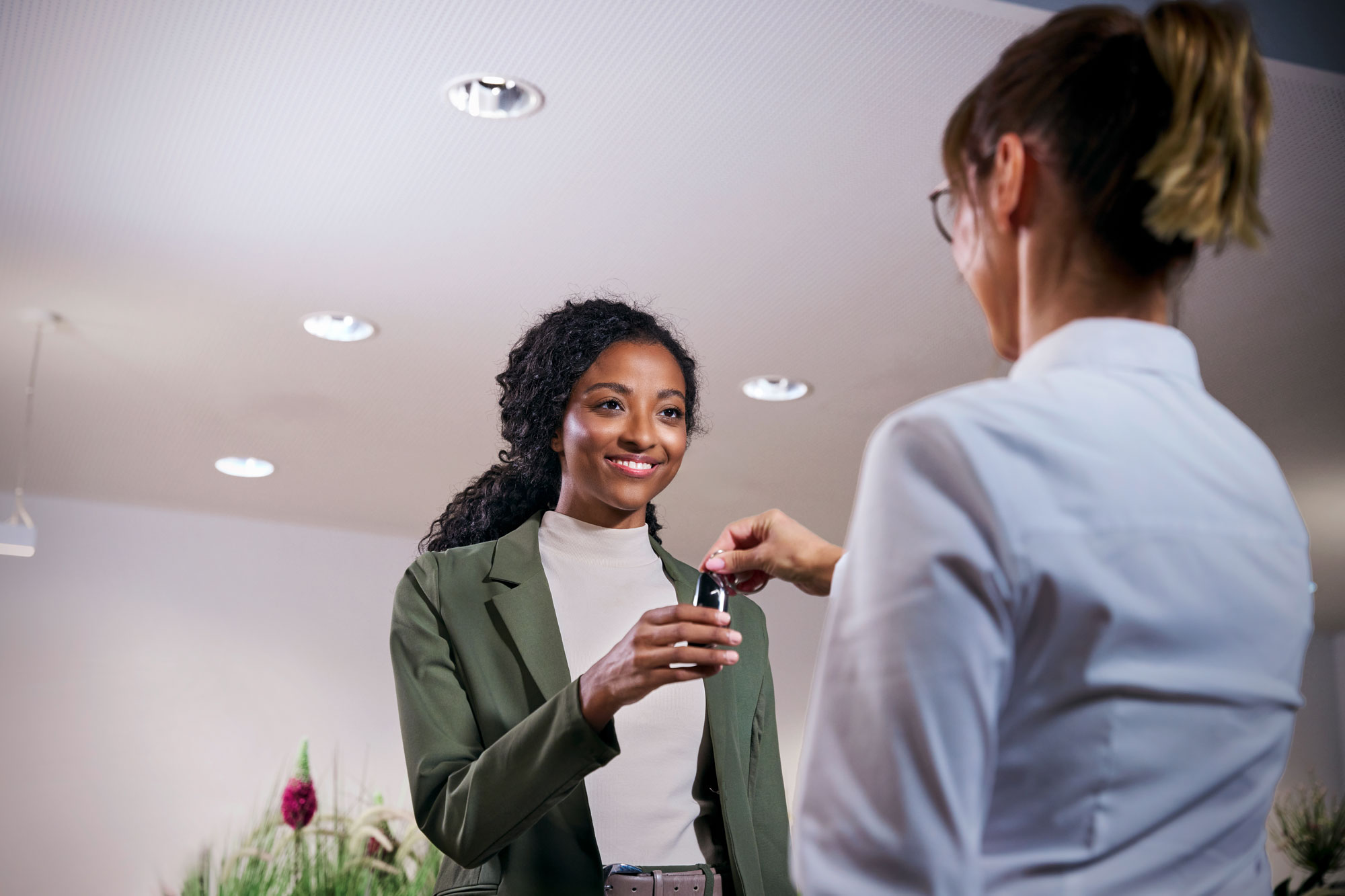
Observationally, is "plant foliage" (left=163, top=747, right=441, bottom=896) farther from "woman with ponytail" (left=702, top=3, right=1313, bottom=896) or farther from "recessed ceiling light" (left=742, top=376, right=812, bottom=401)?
"recessed ceiling light" (left=742, top=376, right=812, bottom=401)

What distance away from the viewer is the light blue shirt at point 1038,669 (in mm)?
558

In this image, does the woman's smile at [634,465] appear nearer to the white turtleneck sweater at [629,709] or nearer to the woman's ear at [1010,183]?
the white turtleneck sweater at [629,709]

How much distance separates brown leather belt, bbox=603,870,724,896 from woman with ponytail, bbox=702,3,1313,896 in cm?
63

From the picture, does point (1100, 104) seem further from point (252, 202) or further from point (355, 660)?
point (355, 660)

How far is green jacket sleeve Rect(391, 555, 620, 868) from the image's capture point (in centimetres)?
105

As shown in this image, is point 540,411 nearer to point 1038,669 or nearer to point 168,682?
point 1038,669

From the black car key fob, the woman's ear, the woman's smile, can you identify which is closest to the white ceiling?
the woman's smile

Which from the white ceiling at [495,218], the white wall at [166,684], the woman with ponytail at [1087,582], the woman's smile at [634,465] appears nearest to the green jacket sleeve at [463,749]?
the woman's smile at [634,465]

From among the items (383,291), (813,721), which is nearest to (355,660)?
(383,291)

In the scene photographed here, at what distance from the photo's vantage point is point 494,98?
2615 millimetres

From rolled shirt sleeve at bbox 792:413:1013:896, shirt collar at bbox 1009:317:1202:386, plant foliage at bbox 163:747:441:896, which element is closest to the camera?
rolled shirt sleeve at bbox 792:413:1013:896

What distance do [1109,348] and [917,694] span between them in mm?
229

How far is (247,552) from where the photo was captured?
605cm

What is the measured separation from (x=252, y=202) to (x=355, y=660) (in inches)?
139
